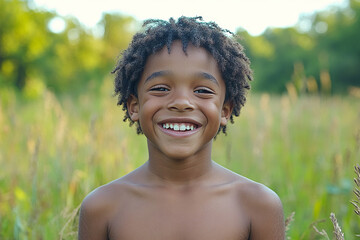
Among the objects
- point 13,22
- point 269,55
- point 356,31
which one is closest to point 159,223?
point 13,22

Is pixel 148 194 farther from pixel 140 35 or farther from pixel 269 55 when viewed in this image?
pixel 269 55

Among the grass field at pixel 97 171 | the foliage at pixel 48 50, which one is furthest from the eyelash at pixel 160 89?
the foliage at pixel 48 50

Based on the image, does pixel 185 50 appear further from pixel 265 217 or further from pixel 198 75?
pixel 265 217

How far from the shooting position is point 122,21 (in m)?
22.9

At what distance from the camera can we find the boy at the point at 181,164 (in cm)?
174

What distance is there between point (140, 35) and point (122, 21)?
21.7m

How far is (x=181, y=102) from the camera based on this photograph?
1.69 m

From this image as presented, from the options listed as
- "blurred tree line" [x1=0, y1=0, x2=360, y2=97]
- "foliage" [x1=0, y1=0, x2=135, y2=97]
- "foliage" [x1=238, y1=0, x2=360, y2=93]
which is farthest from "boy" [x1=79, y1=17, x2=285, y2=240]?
"foliage" [x1=238, y1=0, x2=360, y2=93]

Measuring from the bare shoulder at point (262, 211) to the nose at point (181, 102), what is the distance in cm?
43

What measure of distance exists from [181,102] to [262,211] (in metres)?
0.57

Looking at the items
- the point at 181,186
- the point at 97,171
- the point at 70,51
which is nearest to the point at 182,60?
the point at 181,186

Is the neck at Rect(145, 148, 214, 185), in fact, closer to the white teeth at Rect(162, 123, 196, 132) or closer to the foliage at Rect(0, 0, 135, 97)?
the white teeth at Rect(162, 123, 196, 132)

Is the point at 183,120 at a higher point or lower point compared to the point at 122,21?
lower

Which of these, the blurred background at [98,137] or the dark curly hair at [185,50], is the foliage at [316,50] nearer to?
the blurred background at [98,137]
